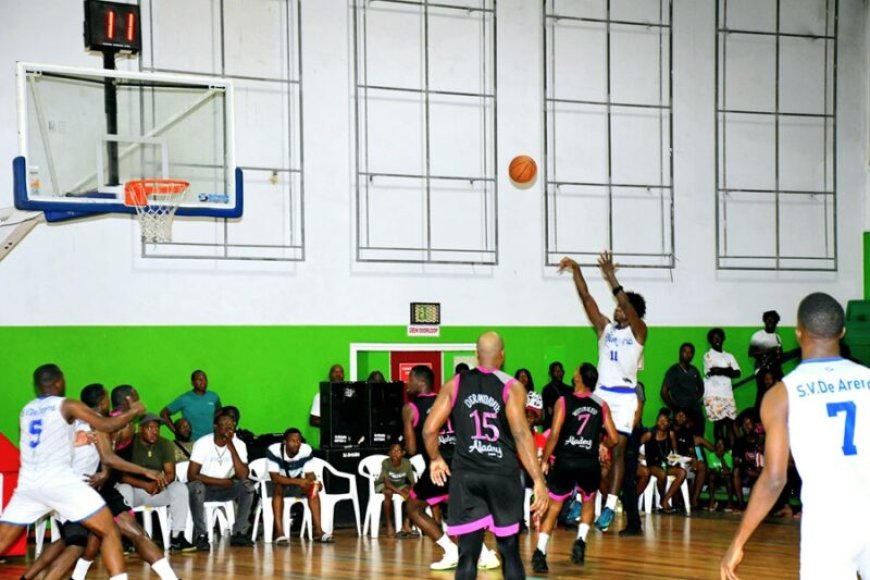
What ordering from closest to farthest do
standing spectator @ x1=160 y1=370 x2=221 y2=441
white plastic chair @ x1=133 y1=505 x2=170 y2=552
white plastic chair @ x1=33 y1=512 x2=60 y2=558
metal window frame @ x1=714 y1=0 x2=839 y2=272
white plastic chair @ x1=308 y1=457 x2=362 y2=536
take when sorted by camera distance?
white plastic chair @ x1=33 y1=512 x2=60 y2=558, white plastic chair @ x1=133 y1=505 x2=170 y2=552, white plastic chair @ x1=308 y1=457 x2=362 y2=536, standing spectator @ x1=160 y1=370 x2=221 y2=441, metal window frame @ x1=714 y1=0 x2=839 y2=272

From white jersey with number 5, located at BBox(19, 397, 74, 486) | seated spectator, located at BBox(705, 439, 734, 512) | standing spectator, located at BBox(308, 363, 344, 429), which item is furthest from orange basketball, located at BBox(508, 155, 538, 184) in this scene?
white jersey with number 5, located at BBox(19, 397, 74, 486)

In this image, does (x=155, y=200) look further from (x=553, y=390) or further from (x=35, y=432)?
(x=553, y=390)

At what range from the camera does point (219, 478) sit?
13.7 m

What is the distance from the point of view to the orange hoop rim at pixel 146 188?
12039 mm

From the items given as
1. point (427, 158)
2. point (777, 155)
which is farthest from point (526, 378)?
point (777, 155)

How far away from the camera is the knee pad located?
9.53 meters

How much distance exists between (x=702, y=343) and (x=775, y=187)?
2.63 m

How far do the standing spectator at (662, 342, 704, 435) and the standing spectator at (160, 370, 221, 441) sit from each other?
20.9 ft

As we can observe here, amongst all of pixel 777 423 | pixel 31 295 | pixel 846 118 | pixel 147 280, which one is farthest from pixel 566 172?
Answer: pixel 777 423

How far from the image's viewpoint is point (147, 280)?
15.4 m

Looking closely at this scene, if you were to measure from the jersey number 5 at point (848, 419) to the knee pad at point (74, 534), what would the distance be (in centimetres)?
606

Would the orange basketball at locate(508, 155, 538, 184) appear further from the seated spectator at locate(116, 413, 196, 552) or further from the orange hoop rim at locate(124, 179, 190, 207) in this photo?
the seated spectator at locate(116, 413, 196, 552)

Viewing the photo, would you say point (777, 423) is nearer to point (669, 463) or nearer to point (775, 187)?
point (669, 463)

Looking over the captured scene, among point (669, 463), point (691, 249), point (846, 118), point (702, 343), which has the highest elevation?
point (846, 118)
